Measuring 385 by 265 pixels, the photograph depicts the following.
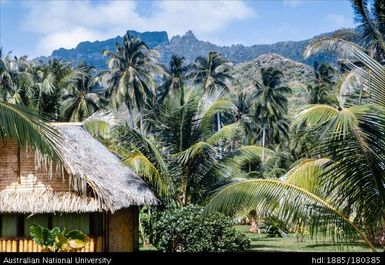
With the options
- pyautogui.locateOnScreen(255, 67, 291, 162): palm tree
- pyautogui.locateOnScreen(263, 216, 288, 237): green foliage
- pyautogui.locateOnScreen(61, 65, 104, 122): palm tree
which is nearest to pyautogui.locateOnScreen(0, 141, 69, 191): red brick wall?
pyautogui.locateOnScreen(263, 216, 288, 237): green foliage

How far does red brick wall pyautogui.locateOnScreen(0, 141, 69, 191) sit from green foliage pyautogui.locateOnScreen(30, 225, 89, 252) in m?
1.25

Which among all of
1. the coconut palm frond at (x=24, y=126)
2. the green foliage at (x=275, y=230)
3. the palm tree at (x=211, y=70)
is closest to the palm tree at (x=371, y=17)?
the coconut palm frond at (x=24, y=126)

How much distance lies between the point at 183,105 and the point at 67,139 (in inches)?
167

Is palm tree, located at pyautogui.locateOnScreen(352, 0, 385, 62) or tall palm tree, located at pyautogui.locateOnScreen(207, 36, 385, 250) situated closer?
tall palm tree, located at pyautogui.locateOnScreen(207, 36, 385, 250)

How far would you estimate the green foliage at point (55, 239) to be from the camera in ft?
42.7

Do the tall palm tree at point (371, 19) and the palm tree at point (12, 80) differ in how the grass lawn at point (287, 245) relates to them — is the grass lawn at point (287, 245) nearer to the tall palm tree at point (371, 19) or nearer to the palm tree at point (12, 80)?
the tall palm tree at point (371, 19)

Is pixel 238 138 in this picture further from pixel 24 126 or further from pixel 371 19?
pixel 24 126

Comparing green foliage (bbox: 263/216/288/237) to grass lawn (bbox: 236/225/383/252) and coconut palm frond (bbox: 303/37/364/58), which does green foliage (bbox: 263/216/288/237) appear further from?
coconut palm frond (bbox: 303/37/364/58)

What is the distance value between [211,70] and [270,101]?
7551 mm

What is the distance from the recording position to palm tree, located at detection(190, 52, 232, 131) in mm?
52812

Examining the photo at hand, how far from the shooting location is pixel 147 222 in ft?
69.6

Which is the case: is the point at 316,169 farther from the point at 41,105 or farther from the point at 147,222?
the point at 41,105

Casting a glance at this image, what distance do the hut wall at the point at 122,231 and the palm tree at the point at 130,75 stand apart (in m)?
26.1
